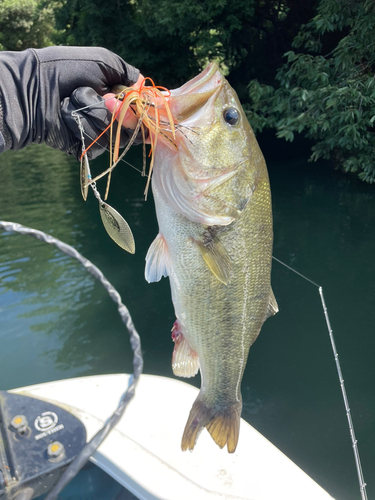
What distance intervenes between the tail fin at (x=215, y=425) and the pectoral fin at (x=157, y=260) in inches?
23.8

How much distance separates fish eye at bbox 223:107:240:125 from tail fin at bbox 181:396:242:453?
113cm

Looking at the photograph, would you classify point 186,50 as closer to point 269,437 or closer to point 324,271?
point 324,271

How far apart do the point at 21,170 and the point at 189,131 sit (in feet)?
41.6

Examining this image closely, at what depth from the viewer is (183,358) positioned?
5.84 feet

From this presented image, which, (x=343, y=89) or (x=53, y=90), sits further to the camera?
(x=343, y=89)

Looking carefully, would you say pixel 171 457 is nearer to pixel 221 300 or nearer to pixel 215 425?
pixel 215 425

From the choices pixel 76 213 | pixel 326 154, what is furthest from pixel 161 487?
pixel 326 154

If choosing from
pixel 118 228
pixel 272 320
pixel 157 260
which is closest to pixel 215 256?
pixel 157 260

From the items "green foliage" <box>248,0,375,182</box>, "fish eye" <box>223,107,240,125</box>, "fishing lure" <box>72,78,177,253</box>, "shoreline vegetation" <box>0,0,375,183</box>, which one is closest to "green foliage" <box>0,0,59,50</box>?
"shoreline vegetation" <box>0,0,375,183</box>

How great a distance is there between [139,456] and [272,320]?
146 inches

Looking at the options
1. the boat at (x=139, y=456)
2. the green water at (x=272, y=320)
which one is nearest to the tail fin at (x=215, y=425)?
the boat at (x=139, y=456)

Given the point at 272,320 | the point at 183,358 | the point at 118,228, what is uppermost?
the point at 118,228

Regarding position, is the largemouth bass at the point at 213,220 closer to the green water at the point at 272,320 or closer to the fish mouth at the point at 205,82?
the fish mouth at the point at 205,82

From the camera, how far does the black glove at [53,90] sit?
159cm
